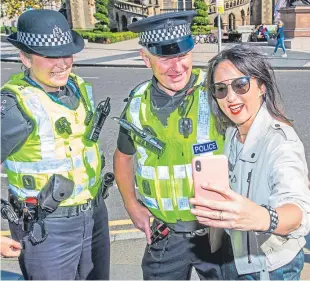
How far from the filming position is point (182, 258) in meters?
2.75

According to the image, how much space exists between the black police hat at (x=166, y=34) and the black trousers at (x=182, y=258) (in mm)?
1051

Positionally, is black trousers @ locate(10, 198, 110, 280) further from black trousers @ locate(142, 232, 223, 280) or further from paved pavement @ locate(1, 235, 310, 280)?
paved pavement @ locate(1, 235, 310, 280)

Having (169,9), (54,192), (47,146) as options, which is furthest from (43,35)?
(169,9)

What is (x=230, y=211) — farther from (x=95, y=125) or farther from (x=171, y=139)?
(x=95, y=125)

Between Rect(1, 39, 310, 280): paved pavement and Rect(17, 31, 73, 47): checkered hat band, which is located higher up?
Rect(17, 31, 73, 47): checkered hat band

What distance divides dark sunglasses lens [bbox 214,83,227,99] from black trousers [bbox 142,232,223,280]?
0.88 metres

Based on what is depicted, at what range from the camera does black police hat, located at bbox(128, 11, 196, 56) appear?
266 centimetres

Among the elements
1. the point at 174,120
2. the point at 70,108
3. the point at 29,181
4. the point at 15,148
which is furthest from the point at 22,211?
the point at 174,120

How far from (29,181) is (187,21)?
1291 mm

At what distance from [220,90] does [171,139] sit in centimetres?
49

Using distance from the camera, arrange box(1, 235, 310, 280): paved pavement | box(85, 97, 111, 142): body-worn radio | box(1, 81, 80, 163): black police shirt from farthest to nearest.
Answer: box(1, 235, 310, 280): paved pavement < box(85, 97, 111, 142): body-worn radio < box(1, 81, 80, 163): black police shirt

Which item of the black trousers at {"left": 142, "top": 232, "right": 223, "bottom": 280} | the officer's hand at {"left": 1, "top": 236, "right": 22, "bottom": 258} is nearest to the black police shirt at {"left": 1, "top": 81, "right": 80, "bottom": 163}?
the officer's hand at {"left": 1, "top": 236, "right": 22, "bottom": 258}

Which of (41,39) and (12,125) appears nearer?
(12,125)

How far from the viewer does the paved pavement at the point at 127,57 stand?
1756 cm
